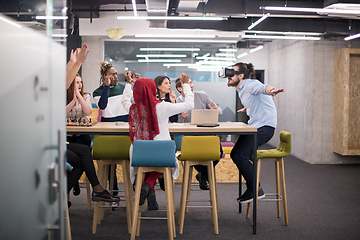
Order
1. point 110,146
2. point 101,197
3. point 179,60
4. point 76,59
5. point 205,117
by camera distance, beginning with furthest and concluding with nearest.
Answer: point 179,60, point 205,117, point 110,146, point 101,197, point 76,59

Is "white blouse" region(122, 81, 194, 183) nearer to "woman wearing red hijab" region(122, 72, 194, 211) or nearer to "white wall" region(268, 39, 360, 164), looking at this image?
"woman wearing red hijab" region(122, 72, 194, 211)

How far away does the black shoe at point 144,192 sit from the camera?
8.34 feet

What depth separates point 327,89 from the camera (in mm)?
6637

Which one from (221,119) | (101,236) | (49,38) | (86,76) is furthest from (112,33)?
(49,38)

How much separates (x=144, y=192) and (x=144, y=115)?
0.64 m

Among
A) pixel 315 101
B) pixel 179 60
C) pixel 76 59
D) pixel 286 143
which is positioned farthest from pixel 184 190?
pixel 179 60

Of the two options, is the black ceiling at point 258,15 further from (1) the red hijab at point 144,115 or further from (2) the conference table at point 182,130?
(1) the red hijab at point 144,115

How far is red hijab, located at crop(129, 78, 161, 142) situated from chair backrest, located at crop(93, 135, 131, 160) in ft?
0.45

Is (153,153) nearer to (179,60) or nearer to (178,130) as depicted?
(178,130)

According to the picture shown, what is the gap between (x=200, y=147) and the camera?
278 cm

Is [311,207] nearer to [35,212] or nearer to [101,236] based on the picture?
[101,236]

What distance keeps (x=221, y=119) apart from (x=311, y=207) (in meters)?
4.92

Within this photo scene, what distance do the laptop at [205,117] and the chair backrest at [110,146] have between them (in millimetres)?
695

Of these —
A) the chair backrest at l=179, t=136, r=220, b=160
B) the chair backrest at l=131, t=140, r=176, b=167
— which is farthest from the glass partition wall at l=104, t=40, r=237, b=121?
the chair backrest at l=131, t=140, r=176, b=167
